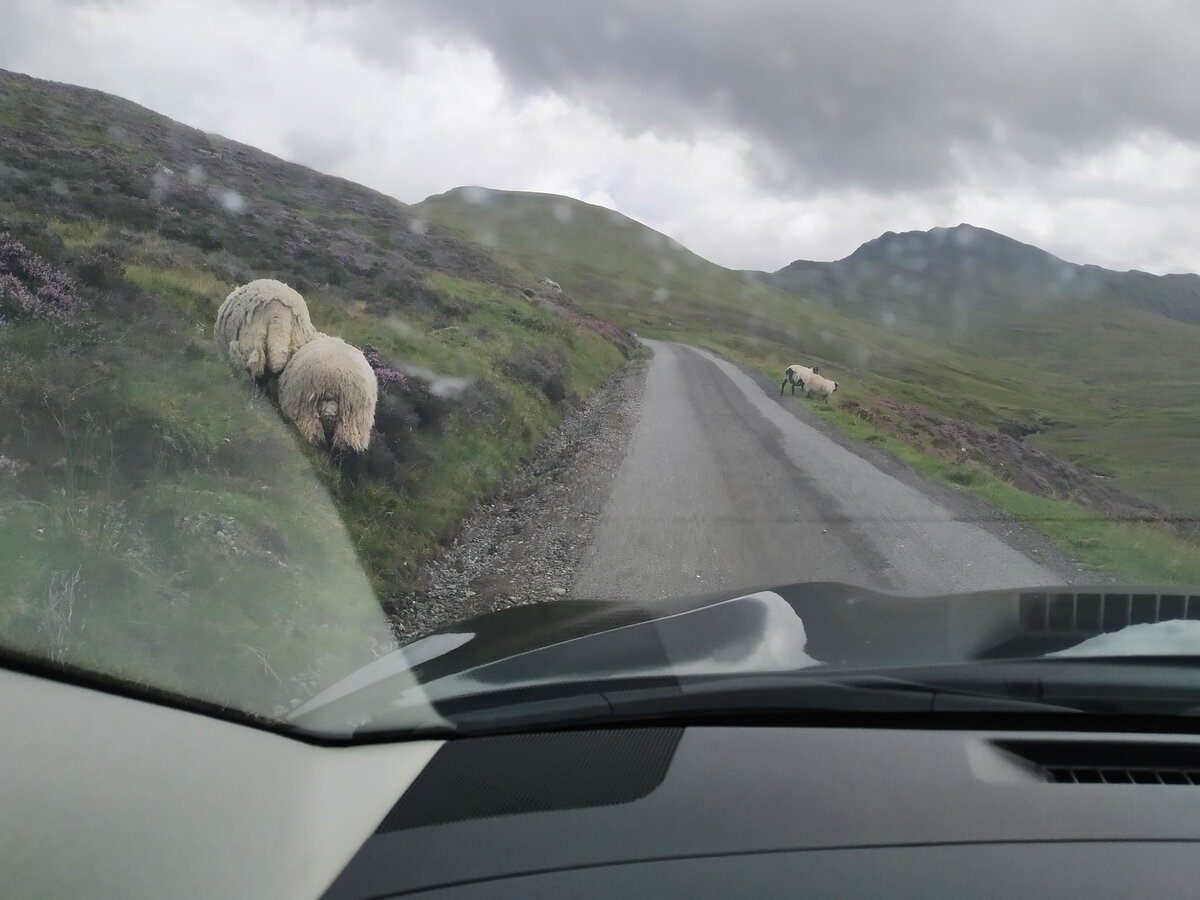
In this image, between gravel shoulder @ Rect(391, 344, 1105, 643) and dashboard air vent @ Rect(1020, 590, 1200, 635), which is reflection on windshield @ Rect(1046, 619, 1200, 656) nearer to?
dashboard air vent @ Rect(1020, 590, 1200, 635)

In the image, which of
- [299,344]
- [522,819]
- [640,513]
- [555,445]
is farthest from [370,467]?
[522,819]

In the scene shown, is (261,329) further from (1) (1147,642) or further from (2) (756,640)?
(1) (1147,642)

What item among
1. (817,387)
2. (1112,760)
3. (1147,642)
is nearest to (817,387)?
(817,387)

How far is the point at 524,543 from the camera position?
8.55 meters

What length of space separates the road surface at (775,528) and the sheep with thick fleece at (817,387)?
11724 mm

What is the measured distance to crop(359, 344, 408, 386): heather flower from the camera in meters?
10.8

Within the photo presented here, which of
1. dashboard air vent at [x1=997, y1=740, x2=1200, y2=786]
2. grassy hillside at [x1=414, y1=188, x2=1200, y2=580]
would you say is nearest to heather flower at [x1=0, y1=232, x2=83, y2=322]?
dashboard air vent at [x1=997, y1=740, x2=1200, y2=786]

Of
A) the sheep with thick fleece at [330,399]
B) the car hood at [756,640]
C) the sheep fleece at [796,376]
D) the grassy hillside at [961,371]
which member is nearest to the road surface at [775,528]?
the grassy hillside at [961,371]

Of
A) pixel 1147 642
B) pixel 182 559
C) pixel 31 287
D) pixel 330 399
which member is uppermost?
pixel 31 287

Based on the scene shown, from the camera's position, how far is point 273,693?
4.67 meters

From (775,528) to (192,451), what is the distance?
596cm

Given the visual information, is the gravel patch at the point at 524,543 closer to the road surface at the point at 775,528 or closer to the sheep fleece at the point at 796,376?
the road surface at the point at 775,528

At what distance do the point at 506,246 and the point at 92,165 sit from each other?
84419 mm

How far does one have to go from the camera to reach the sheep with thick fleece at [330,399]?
27.8ft
